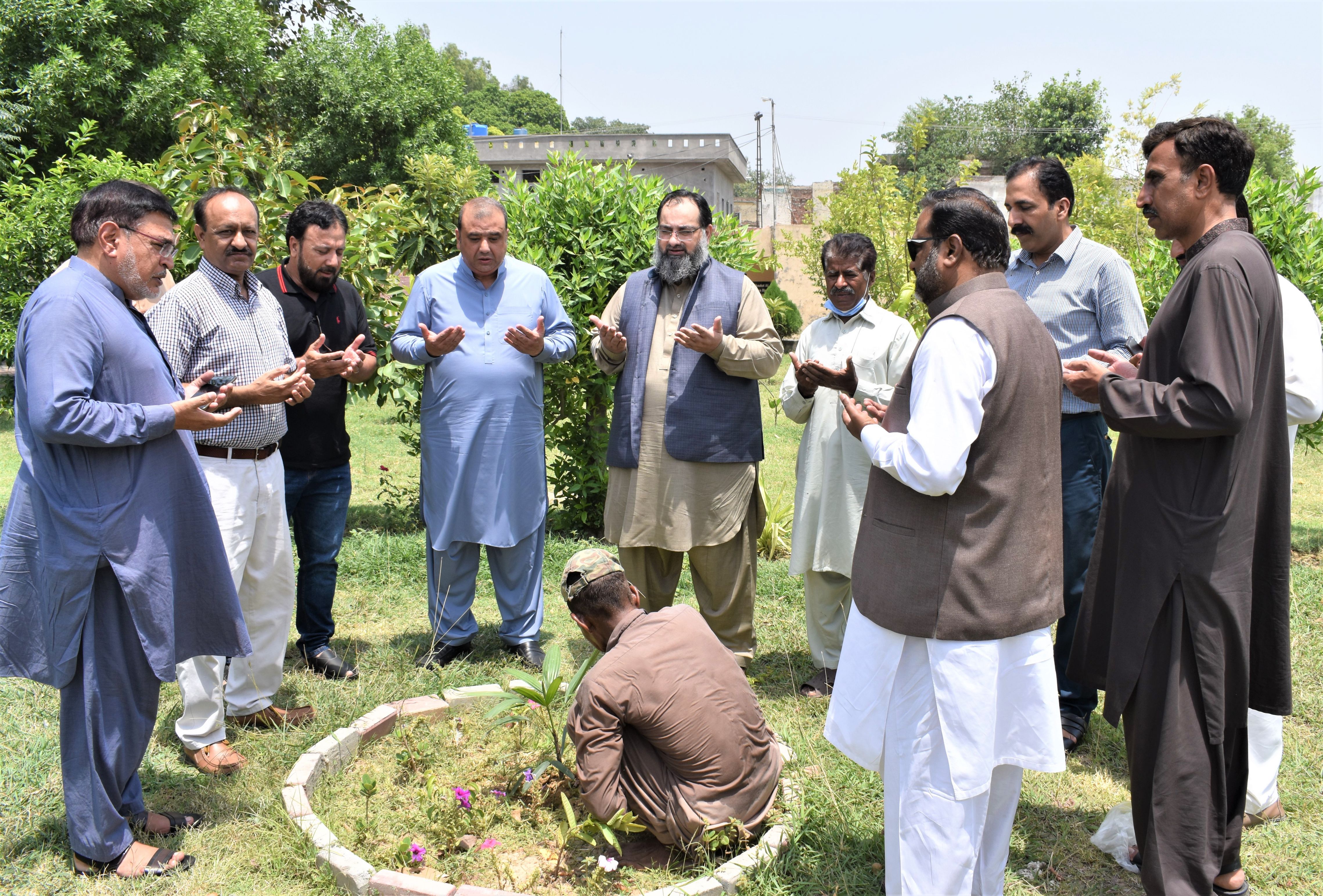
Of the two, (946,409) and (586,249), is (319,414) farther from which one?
(946,409)

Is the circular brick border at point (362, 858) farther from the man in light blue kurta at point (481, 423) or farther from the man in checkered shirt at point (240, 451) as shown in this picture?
the man in light blue kurta at point (481, 423)

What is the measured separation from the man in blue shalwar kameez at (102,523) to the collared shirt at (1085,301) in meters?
3.24

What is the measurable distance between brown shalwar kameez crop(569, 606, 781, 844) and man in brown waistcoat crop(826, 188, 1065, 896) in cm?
50

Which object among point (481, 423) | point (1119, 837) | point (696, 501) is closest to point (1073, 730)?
point (1119, 837)

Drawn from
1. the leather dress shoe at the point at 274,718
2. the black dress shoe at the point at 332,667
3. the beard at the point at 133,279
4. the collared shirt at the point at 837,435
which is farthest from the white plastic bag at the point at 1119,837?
the beard at the point at 133,279

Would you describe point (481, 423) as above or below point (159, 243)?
below

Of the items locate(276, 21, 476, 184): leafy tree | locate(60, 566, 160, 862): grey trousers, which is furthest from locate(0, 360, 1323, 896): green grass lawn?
locate(276, 21, 476, 184): leafy tree

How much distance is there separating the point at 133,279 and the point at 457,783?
208 centimetres

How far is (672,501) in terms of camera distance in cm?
443

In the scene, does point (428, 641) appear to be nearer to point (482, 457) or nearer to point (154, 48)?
point (482, 457)

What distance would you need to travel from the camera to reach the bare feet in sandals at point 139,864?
9.55 ft

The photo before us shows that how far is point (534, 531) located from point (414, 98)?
2175cm

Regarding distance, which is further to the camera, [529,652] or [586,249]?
[586,249]

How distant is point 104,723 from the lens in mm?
2904
